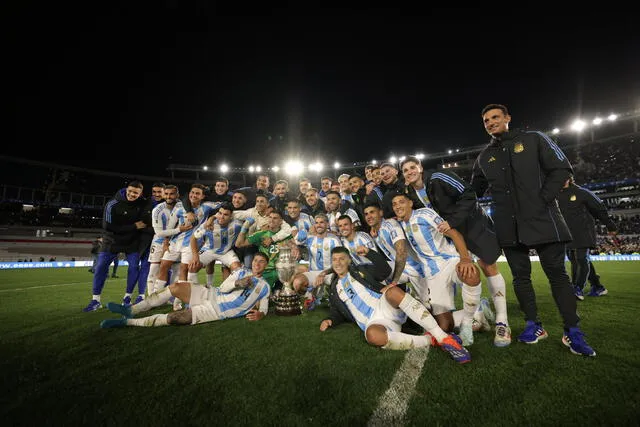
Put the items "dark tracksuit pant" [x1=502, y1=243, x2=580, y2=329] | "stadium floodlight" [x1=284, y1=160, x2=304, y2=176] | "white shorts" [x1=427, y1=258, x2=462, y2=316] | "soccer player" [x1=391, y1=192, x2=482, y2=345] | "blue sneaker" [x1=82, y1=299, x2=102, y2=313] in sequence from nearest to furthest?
1. "dark tracksuit pant" [x1=502, y1=243, x2=580, y2=329]
2. "soccer player" [x1=391, y1=192, x2=482, y2=345]
3. "white shorts" [x1=427, y1=258, x2=462, y2=316]
4. "blue sneaker" [x1=82, y1=299, x2=102, y2=313]
5. "stadium floodlight" [x1=284, y1=160, x2=304, y2=176]

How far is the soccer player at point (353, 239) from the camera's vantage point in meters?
4.46

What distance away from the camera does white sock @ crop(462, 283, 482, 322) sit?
307cm

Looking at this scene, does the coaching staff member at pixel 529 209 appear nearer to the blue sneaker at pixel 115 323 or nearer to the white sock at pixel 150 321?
the white sock at pixel 150 321

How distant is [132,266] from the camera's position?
19.7ft

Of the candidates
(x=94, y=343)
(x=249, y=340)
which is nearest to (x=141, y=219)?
(x=94, y=343)

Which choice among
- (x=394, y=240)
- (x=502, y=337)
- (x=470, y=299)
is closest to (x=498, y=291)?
(x=470, y=299)

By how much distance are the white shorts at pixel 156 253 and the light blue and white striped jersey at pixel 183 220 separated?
32 centimetres

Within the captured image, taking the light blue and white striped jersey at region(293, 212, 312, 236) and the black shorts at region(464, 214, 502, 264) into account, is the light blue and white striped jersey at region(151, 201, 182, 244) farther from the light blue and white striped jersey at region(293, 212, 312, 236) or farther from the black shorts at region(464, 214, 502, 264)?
the black shorts at region(464, 214, 502, 264)

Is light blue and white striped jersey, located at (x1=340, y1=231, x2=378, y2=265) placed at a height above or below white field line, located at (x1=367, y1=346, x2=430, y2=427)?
above

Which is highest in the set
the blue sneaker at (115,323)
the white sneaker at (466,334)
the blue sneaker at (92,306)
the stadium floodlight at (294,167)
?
the stadium floodlight at (294,167)

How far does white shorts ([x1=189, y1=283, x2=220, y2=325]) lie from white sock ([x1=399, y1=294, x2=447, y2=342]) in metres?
2.62

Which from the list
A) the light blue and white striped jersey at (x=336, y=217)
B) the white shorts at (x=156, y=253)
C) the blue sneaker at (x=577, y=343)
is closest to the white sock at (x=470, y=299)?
the blue sneaker at (x=577, y=343)

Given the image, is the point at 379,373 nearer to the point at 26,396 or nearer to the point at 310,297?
the point at 26,396

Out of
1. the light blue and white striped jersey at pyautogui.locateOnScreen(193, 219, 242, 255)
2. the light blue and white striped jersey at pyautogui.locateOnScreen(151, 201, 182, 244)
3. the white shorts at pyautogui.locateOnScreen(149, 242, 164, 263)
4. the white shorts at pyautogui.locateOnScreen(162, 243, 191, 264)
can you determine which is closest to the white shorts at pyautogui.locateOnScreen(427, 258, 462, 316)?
the light blue and white striped jersey at pyautogui.locateOnScreen(193, 219, 242, 255)
